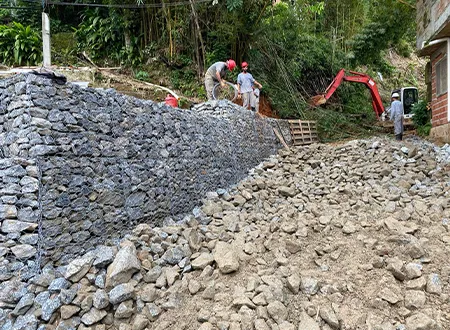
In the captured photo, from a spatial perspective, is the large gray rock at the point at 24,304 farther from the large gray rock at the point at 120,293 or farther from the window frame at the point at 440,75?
the window frame at the point at 440,75

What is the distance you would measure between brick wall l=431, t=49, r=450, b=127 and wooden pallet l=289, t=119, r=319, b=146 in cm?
366

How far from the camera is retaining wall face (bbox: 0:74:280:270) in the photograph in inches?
126

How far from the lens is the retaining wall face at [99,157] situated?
320 centimetres

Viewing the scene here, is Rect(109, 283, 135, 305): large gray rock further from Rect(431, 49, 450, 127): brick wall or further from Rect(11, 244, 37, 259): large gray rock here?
Rect(431, 49, 450, 127): brick wall

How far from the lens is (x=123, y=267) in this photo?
3244 millimetres

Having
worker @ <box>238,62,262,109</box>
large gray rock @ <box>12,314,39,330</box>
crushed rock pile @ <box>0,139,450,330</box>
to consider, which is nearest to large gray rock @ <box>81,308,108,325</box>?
crushed rock pile @ <box>0,139,450,330</box>

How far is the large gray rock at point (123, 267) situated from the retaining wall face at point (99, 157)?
461mm

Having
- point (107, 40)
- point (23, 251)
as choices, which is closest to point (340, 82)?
point (107, 40)

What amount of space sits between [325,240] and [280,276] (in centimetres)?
113

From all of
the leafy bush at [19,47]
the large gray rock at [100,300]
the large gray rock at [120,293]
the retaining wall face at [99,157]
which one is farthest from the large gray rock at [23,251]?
the leafy bush at [19,47]

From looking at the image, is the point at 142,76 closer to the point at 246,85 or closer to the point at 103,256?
the point at 246,85

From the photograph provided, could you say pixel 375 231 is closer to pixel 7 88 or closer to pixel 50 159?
pixel 50 159

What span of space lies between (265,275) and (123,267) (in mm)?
1634

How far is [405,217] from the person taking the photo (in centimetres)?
442
